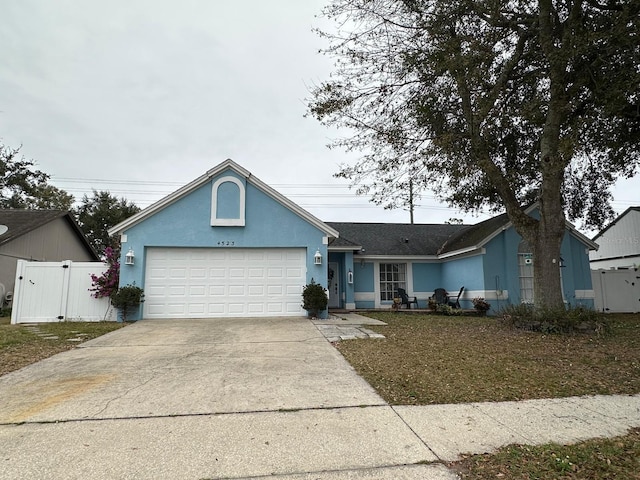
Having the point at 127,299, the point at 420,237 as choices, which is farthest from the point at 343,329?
the point at 420,237

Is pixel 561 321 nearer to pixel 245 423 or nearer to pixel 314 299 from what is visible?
pixel 314 299

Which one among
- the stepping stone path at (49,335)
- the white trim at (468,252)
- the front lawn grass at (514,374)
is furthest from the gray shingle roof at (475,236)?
the stepping stone path at (49,335)

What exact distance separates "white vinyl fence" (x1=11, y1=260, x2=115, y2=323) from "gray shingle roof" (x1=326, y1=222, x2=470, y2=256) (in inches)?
346

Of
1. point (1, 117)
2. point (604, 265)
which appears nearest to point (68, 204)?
point (1, 117)

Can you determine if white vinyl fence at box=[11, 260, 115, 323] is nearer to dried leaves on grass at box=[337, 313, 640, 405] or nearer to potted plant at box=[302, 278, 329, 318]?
potted plant at box=[302, 278, 329, 318]

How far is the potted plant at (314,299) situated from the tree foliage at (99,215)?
25.9 meters

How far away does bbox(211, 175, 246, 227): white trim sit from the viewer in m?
11.9

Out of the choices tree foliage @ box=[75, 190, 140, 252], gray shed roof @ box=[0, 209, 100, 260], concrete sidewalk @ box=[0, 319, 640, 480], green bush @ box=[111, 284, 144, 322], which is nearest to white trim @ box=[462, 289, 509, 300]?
concrete sidewalk @ box=[0, 319, 640, 480]

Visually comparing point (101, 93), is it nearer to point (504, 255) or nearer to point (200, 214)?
point (200, 214)

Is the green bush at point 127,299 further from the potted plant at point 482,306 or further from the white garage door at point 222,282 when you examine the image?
the potted plant at point 482,306

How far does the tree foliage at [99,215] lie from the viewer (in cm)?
3150

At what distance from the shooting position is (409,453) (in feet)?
9.52

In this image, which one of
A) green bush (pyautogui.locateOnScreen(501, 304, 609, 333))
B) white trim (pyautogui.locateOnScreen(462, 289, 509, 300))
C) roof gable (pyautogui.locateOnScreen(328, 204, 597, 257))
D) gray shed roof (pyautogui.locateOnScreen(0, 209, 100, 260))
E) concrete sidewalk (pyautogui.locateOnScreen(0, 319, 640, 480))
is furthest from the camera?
gray shed roof (pyautogui.locateOnScreen(0, 209, 100, 260))

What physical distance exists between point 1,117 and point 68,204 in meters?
14.2
